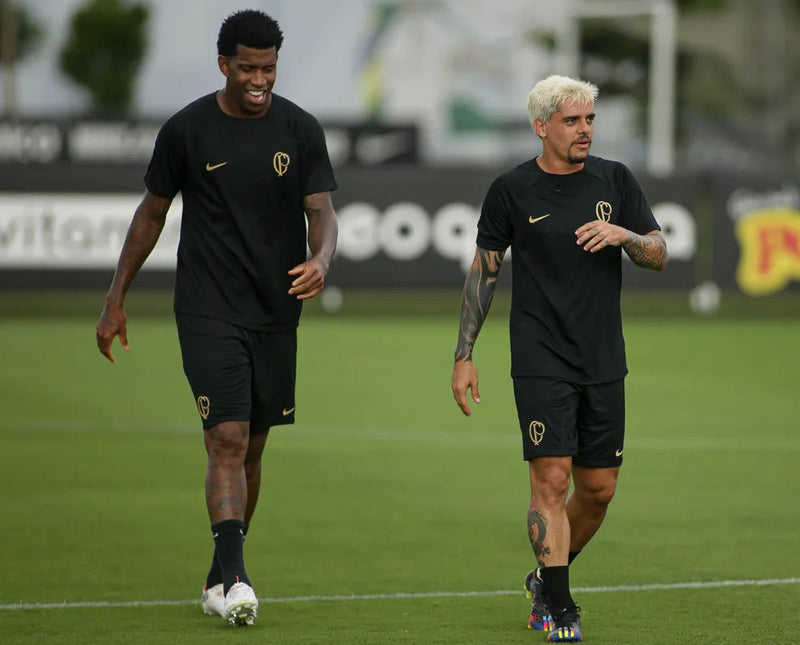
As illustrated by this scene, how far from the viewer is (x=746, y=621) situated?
7465 mm

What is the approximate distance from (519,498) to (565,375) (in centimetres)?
381

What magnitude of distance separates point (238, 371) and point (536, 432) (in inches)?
51.2

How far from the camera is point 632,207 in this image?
289 inches

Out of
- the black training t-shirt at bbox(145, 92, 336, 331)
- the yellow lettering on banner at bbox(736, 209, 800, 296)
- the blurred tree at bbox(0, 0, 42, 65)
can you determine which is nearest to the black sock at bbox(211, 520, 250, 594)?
the black training t-shirt at bbox(145, 92, 336, 331)

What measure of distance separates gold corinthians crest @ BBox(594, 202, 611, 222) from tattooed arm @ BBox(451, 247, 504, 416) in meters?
0.46

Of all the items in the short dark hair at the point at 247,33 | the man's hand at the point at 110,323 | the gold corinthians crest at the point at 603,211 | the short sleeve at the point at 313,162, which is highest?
the short dark hair at the point at 247,33

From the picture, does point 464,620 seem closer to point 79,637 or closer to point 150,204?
point 79,637

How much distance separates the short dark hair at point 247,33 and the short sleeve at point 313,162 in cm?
38

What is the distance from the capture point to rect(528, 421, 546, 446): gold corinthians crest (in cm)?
718

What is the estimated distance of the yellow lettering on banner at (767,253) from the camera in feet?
81.1

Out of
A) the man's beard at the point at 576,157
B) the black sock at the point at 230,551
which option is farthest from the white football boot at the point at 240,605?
the man's beard at the point at 576,157

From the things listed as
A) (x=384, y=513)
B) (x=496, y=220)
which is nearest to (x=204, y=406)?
(x=496, y=220)

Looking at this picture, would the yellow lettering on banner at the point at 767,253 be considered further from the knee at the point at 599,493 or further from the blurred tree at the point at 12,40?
the blurred tree at the point at 12,40

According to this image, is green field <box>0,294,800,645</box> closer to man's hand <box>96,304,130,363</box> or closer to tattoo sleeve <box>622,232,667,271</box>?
man's hand <box>96,304,130,363</box>
